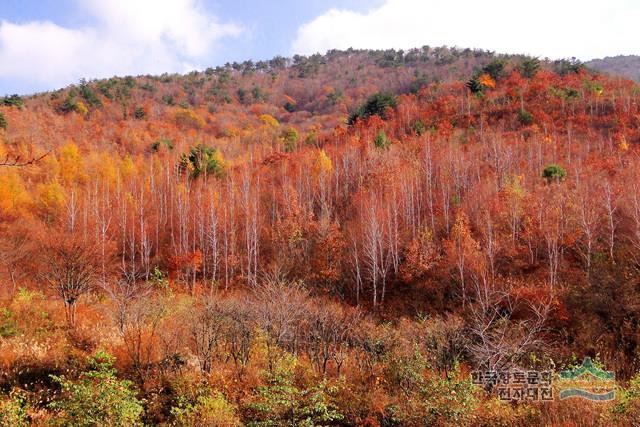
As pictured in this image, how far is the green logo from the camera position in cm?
910

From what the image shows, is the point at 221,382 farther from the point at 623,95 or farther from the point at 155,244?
the point at 623,95

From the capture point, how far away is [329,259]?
93.2 feet

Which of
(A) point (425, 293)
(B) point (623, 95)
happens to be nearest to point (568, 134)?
(B) point (623, 95)

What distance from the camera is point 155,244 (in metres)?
34.6

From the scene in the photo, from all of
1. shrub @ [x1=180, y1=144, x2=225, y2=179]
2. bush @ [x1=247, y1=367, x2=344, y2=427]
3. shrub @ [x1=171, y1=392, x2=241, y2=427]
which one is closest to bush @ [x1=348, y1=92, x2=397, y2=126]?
shrub @ [x1=180, y1=144, x2=225, y2=179]

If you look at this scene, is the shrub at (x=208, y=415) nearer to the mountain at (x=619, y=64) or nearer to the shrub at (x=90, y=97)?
the shrub at (x=90, y=97)

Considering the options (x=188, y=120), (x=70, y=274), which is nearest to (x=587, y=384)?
(x=70, y=274)

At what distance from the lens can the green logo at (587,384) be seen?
9102 mm

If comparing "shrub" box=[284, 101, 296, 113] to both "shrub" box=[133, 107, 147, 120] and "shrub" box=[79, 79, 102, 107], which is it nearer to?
"shrub" box=[133, 107, 147, 120]

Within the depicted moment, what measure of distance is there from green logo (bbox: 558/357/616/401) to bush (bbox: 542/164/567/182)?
2220 cm

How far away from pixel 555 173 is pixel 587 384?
23.6m

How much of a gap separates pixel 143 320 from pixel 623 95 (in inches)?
2117

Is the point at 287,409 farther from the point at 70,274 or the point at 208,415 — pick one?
the point at 70,274

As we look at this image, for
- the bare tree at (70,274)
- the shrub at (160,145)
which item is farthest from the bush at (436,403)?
the shrub at (160,145)
